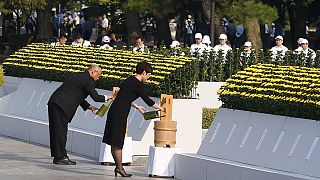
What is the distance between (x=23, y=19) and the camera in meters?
58.9

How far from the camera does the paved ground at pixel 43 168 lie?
16.3 meters

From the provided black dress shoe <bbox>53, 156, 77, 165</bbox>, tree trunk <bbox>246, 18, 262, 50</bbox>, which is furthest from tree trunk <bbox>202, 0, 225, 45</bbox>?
black dress shoe <bbox>53, 156, 77, 165</bbox>

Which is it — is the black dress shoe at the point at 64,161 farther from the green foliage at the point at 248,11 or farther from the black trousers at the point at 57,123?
the green foliage at the point at 248,11

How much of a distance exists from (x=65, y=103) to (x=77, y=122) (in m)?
3.09

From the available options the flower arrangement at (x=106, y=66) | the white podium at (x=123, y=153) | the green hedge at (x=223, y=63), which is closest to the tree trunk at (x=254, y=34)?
the green hedge at (x=223, y=63)

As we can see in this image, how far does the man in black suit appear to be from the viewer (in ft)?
58.0

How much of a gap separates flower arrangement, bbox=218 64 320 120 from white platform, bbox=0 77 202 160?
1.63 m

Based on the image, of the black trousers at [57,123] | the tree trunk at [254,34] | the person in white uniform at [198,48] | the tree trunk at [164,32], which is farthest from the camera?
the tree trunk at [164,32]

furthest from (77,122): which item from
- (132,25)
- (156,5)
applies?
(132,25)

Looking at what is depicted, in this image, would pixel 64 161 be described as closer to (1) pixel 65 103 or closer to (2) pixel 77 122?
(1) pixel 65 103

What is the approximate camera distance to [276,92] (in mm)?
15742

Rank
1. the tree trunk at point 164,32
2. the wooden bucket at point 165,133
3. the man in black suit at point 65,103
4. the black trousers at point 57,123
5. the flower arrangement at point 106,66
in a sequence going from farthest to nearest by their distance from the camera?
1. the tree trunk at point 164,32
2. the flower arrangement at point 106,66
3. the black trousers at point 57,123
4. the man in black suit at point 65,103
5. the wooden bucket at point 165,133

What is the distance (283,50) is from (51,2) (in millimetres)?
23964

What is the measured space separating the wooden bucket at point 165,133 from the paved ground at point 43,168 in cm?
57
